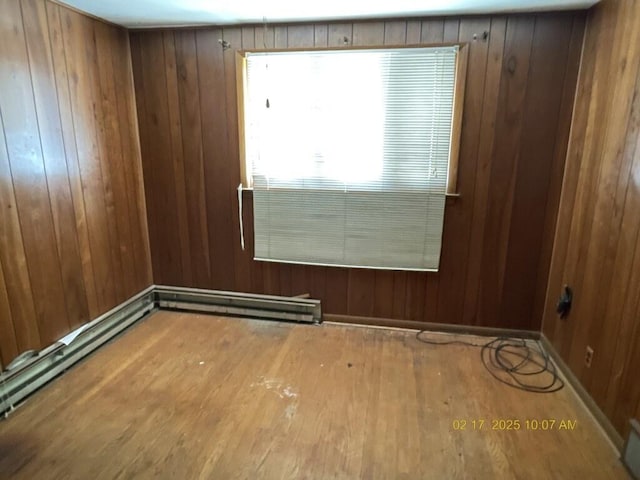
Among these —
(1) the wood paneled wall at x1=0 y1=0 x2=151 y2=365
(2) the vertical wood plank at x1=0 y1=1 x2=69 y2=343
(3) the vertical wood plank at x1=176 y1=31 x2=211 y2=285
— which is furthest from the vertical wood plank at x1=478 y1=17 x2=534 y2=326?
(2) the vertical wood plank at x1=0 y1=1 x2=69 y2=343

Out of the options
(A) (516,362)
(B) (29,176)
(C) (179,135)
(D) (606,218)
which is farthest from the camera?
(C) (179,135)

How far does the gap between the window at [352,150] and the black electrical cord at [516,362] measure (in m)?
0.63

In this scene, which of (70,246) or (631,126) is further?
(70,246)

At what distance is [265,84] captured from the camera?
260 cm

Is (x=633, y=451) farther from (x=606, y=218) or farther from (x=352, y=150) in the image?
(x=352, y=150)

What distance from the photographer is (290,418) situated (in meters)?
1.94

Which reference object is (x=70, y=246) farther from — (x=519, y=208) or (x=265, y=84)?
(x=519, y=208)

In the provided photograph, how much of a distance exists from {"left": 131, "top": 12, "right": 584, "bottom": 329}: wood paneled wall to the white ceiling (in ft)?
0.27

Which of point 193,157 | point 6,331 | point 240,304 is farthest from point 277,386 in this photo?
point 193,157

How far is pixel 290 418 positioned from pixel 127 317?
161 cm

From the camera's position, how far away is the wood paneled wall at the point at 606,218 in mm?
1715

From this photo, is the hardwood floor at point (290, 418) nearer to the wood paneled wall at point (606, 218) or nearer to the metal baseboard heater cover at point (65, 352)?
the metal baseboard heater cover at point (65, 352)

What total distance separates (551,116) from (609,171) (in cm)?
61

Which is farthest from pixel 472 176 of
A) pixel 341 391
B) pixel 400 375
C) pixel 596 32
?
pixel 341 391
